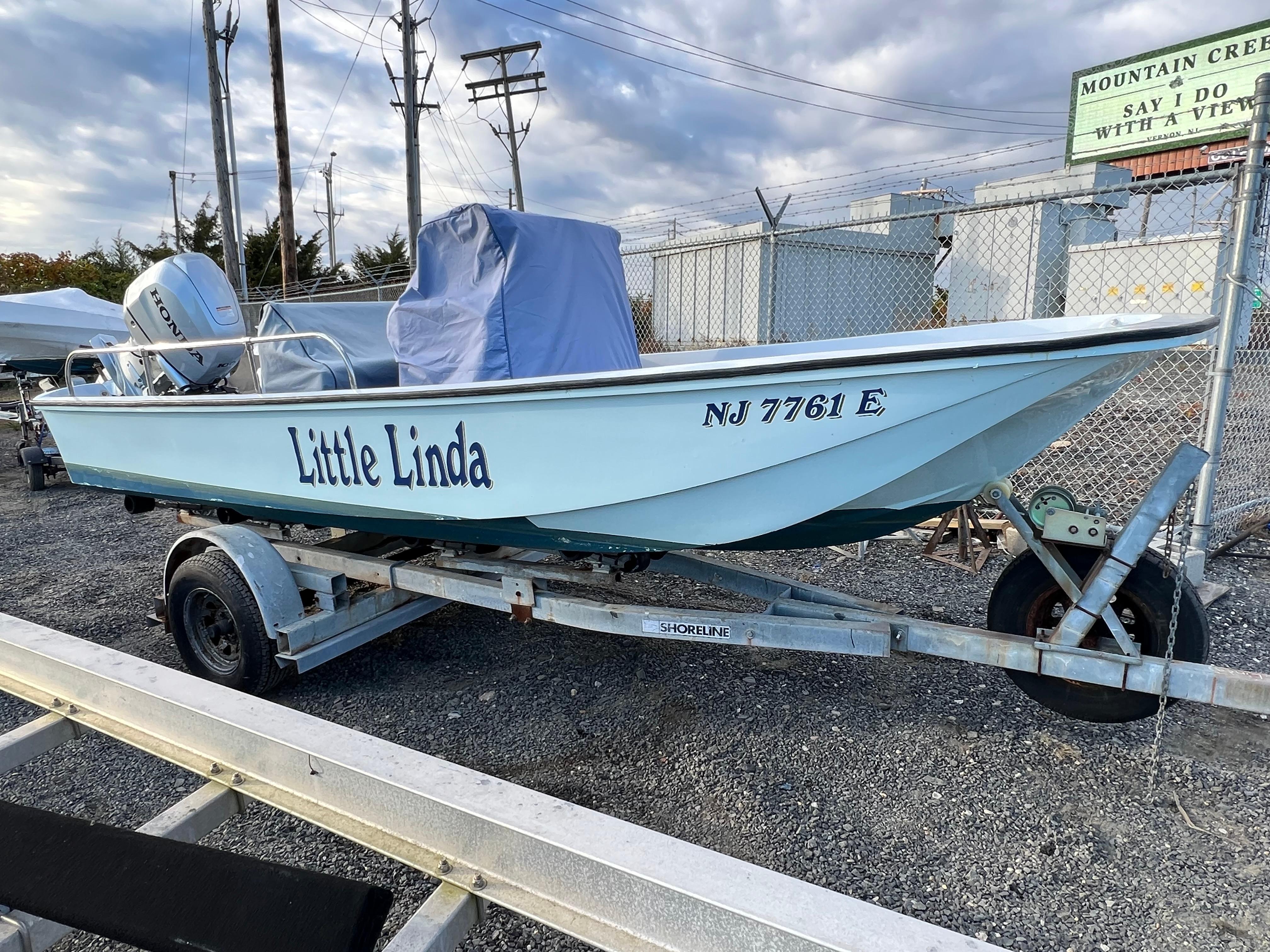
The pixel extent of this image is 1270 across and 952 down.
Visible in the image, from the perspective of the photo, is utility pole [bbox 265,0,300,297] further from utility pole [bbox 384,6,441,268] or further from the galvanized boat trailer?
the galvanized boat trailer

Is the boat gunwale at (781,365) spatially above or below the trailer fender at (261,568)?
above

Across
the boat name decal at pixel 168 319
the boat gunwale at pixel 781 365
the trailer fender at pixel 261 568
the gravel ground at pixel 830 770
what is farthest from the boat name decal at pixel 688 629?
the boat name decal at pixel 168 319

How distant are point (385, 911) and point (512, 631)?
112 inches

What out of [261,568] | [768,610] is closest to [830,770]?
[768,610]

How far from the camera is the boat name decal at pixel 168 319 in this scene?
417 centimetres

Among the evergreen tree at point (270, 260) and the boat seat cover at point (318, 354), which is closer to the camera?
the boat seat cover at point (318, 354)

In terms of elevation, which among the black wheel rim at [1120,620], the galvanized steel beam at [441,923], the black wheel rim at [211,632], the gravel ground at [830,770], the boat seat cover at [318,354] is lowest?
the gravel ground at [830,770]

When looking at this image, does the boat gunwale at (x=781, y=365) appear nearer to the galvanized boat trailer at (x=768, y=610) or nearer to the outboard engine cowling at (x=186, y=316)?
the galvanized boat trailer at (x=768, y=610)

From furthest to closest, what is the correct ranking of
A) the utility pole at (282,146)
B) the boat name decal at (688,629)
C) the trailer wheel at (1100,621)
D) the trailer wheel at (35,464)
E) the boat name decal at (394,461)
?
the utility pole at (282,146), the trailer wheel at (35,464), the boat name decal at (394,461), the boat name decal at (688,629), the trailer wheel at (1100,621)

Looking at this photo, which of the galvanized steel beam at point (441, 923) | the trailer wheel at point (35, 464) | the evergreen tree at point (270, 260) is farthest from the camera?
the evergreen tree at point (270, 260)

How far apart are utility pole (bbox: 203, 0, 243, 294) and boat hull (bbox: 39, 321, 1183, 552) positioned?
14.1 metres

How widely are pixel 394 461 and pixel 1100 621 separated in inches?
105

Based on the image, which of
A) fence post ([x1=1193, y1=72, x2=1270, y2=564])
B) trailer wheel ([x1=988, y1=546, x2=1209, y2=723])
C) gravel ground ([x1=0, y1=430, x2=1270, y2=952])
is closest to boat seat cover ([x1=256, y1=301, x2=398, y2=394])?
gravel ground ([x1=0, y1=430, x2=1270, y2=952])

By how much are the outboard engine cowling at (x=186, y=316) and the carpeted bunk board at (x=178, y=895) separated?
3.22m
